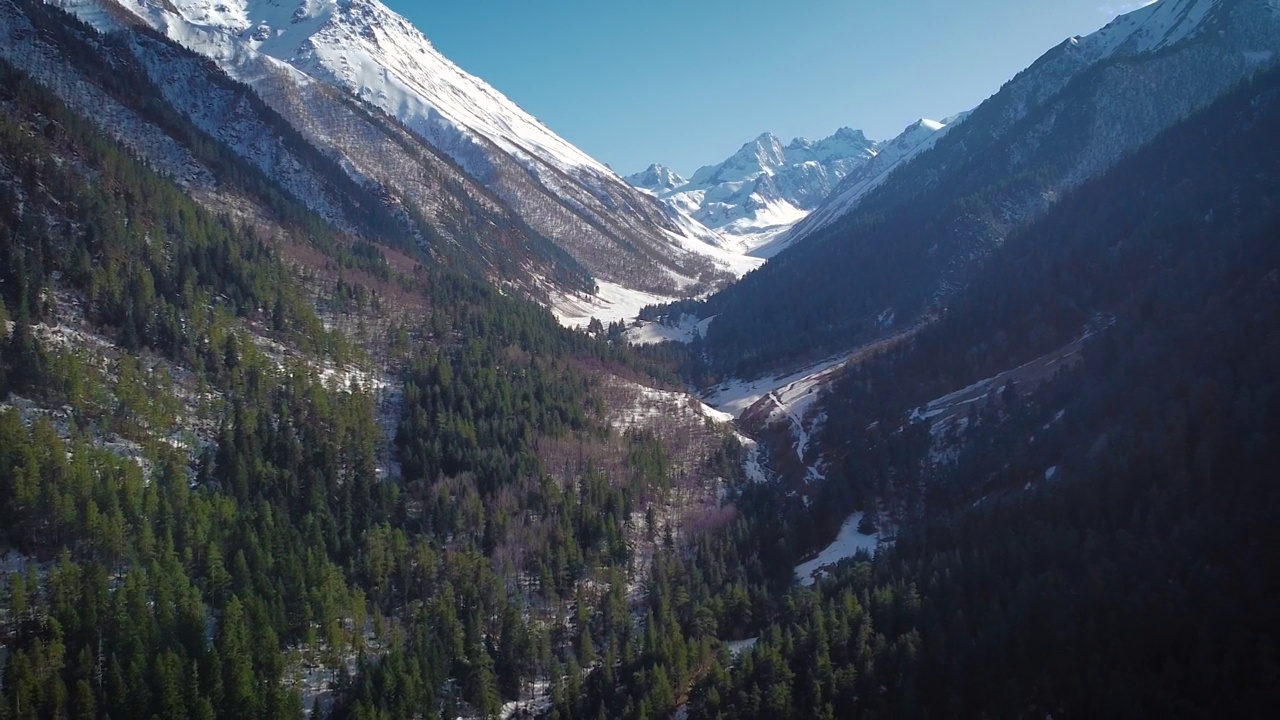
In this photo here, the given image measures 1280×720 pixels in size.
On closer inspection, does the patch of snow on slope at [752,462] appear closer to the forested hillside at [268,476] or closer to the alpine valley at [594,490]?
the alpine valley at [594,490]

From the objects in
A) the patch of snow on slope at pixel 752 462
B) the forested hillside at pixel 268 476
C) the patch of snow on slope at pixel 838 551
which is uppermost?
the forested hillside at pixel 268 476

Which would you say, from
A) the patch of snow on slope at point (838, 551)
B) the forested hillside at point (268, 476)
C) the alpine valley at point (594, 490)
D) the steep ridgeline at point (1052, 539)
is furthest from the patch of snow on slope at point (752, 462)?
the patch of snow on slope at point (838, 551)

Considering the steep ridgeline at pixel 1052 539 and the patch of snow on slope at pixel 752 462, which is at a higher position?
the patch of snow on slope at pixel 752 462

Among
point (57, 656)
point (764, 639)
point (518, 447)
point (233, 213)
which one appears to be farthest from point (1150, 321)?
point (233, 213)

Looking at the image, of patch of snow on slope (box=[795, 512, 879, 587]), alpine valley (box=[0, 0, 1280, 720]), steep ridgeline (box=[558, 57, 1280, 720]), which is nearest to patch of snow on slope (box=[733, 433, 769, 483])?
alpine valley (box=[0, 0, 1280, 720])

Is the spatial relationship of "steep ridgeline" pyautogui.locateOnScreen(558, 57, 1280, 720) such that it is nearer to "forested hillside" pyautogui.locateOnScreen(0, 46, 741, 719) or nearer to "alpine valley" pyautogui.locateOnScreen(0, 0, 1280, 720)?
"alpine valley" pyautogui.locateOnScreen(0, 0, 1280, 720)

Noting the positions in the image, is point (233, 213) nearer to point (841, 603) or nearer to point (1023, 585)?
point (841, 603)

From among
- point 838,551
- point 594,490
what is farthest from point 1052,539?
point 594,490

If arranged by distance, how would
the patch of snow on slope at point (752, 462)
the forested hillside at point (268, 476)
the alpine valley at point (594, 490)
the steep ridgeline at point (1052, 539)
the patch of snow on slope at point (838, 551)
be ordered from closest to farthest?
the steep ridgeline at point (1052, 539) < the alpine valley at point (594, 490) < the forested hillside at point (268, 476) < the patch of snow on slope at point (838, 551) < the patch of snow on slope at point (752, 462)
